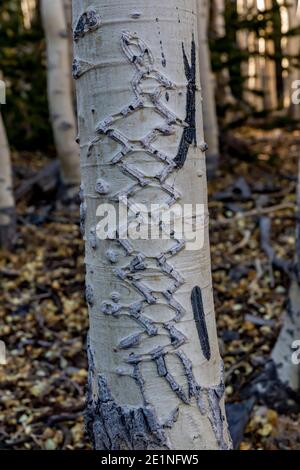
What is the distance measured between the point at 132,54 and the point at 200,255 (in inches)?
18.0

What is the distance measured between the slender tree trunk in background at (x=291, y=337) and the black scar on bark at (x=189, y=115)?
1473 mm

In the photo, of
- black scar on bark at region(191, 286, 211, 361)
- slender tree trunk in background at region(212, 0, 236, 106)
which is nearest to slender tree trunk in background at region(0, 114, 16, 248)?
slender tree trunk in background at region(212, 0, 236, 106)

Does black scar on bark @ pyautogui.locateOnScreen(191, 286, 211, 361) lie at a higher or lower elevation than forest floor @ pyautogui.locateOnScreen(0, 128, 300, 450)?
higher

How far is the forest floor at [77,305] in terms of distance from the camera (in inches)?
104

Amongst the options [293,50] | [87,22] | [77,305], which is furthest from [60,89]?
[87,22]

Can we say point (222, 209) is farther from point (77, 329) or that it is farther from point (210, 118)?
point (77, 329)

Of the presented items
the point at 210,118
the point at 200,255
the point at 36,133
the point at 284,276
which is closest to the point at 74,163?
the point at 210,118

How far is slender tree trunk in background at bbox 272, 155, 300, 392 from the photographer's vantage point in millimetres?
2559

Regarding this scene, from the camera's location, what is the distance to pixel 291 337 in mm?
2604

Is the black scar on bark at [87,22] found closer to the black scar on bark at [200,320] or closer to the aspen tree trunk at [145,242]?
the aspen tree trunk at [145,242]

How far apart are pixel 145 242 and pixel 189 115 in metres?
0.29

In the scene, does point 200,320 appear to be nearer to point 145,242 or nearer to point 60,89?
point 145,242

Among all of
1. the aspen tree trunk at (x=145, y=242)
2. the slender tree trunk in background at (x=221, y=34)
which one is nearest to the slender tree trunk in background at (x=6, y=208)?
the slender tree trunk in background at (x=221, y=34)

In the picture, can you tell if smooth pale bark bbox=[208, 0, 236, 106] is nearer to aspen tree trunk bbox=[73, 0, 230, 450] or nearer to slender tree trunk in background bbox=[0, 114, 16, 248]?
slender tree trunk in background bbox=[0, 114, 16, 248]
